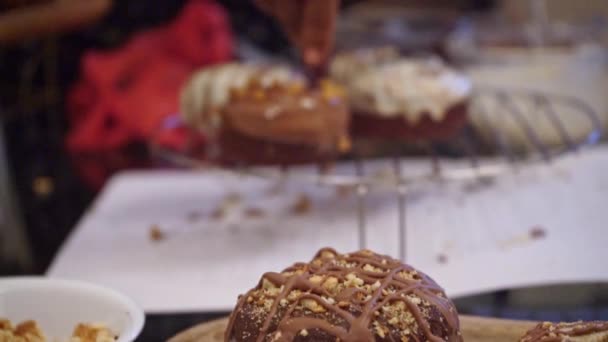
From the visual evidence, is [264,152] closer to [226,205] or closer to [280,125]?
[280,125]

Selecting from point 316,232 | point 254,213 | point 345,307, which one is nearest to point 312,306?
point 345,307

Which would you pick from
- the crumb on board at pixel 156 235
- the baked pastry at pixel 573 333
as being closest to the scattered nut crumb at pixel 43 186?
the crumb on board at pixel 156 235

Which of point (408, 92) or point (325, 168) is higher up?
point (408, 92)

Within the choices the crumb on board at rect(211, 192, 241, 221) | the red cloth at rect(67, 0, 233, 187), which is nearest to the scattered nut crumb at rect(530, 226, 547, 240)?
the crumb on board at rect(211, 192, 241, 221)

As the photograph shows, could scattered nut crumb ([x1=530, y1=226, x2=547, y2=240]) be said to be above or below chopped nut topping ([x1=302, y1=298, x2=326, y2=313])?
below

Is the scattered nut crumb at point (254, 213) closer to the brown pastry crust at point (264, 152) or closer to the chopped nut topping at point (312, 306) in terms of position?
the brown pastry crust at point (264, 152)

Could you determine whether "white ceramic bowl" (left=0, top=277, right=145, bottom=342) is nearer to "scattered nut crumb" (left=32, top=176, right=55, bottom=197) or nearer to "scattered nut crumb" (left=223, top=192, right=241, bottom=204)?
"scattered nut crumb" (left=223, top=192, right=241, bottom=204)

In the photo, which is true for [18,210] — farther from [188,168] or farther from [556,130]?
[556,130]
